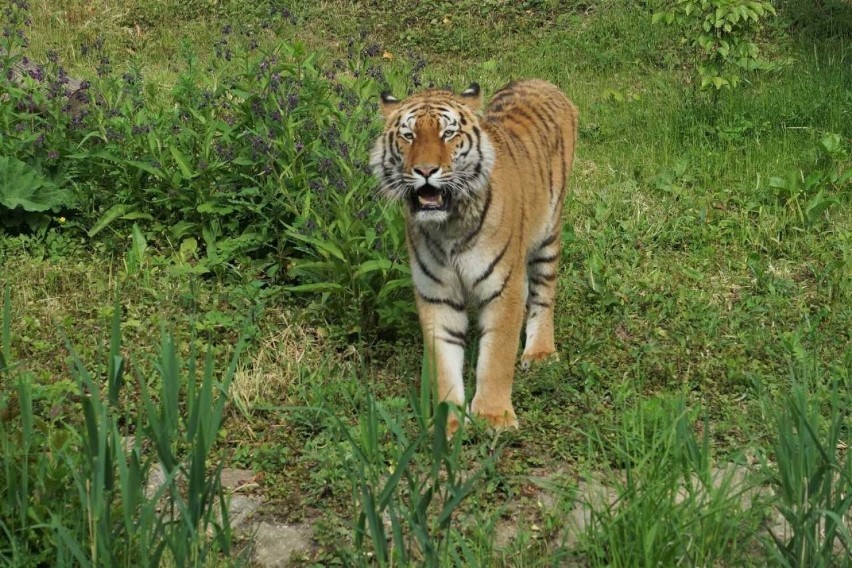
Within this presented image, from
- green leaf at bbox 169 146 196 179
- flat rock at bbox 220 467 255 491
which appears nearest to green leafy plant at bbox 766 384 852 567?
flat rock at bbox 220 467 255 491

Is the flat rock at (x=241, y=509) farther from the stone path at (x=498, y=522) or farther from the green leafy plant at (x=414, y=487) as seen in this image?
the green leafy plant at (x=414, y=487)

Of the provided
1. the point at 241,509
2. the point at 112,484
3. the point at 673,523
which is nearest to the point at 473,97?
the point at 241,509

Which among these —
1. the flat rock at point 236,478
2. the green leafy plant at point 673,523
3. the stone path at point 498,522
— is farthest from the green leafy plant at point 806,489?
the flat rock at point 236,478

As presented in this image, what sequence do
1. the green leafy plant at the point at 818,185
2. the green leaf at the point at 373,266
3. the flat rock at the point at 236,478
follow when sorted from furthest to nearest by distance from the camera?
the green leafy plant at the point at 818,185 < the green leaf at the point at 373,266 < the flat rock at the point at 236,478

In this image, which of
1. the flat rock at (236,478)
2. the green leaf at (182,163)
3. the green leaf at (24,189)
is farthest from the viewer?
the green leaf at (24,189)

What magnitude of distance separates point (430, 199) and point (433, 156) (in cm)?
15

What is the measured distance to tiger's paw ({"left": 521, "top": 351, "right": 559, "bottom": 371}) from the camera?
463 centimetres

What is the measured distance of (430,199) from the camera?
388 cm

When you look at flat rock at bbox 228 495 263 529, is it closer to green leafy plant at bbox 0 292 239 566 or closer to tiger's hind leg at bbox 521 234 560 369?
green leafy plant at bbox 0 292 239 566

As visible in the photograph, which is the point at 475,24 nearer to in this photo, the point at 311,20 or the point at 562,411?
the point at 311,20

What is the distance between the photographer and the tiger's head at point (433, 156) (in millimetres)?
3834

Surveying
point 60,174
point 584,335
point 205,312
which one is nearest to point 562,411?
point 584,335

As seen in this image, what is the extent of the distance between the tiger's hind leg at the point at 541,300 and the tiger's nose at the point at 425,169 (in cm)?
118

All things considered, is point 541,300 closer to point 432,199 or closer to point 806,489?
point 432,199
